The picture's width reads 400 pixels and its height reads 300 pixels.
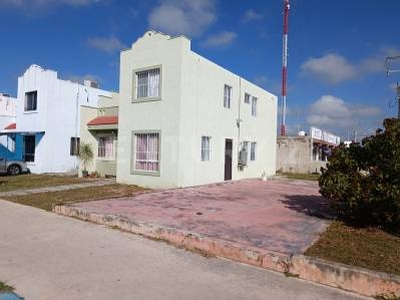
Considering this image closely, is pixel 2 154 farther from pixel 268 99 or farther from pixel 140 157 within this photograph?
pixel 268 99

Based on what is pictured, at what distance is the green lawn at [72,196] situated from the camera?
12.1 metres

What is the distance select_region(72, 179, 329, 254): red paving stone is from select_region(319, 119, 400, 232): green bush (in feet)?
2.71

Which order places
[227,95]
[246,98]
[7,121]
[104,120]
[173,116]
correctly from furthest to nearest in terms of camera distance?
Answer: 1. [7,121]
2. [246,98]
3. [104,120]
4. [227,95]
5. [173,116]

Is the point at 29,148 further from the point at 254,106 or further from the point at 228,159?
the point at 254,106

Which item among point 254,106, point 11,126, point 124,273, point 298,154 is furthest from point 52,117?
point 124,273

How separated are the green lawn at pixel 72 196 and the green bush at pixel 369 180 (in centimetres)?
740

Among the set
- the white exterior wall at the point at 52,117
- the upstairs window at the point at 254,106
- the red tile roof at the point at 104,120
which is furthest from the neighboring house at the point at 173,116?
the white exterior wall at the point at 52,117

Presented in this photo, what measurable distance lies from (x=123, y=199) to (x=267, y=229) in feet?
18.8

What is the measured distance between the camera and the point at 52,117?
81.4 ft

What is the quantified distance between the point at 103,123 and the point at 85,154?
2312mm

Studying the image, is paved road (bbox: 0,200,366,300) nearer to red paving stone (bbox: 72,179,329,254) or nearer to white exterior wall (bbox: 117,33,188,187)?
red paving stone (bbox: 72,179,329,254)

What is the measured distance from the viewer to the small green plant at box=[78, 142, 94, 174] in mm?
20812

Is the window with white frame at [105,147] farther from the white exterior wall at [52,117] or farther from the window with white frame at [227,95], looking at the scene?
the window with white frame at [227,95]

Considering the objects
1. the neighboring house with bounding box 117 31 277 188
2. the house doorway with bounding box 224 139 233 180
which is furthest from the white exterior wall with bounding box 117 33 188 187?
the house doorway with bounding box 224 139 233 180
